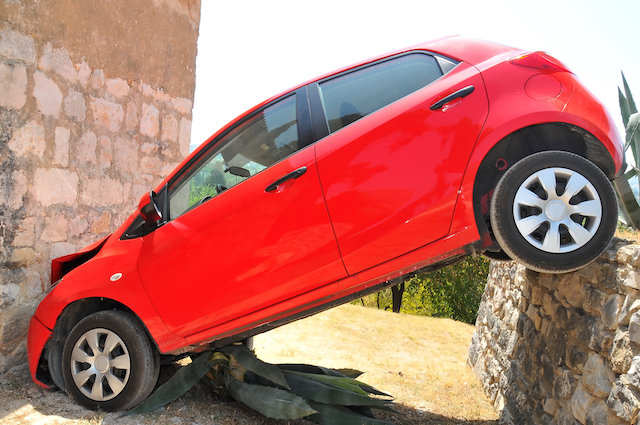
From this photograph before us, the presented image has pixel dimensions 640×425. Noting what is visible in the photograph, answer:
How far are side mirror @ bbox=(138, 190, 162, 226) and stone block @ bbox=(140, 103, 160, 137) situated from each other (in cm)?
246

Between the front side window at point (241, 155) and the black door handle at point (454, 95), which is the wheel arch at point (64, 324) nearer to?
the front side window at point (241, 155)

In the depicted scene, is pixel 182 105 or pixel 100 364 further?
pixel 182 105

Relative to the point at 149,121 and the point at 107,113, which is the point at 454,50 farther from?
the point at 149,121

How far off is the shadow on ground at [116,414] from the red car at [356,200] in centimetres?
17

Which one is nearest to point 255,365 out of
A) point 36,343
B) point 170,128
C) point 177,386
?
point 177,386

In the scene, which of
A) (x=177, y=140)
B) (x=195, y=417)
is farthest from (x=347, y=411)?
(x=177, y=140)

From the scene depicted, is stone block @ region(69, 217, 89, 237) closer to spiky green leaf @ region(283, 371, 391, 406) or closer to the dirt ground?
the dirt ground

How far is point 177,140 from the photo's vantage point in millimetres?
5953

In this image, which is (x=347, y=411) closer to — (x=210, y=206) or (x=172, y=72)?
(x=210, y=206)

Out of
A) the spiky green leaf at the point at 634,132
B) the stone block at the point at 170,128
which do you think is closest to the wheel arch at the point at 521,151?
the spiky green leaf at the point at 634,132

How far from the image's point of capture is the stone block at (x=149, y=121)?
541 centimetres

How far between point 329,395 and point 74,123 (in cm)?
344

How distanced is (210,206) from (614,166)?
2.41 meters

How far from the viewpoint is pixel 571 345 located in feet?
10.5
